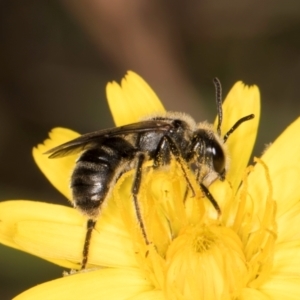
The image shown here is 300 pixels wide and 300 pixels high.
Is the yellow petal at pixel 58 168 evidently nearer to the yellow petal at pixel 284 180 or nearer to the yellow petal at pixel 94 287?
the yellow petal at pixel 94 287

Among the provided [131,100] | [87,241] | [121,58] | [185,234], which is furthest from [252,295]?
[121,58]

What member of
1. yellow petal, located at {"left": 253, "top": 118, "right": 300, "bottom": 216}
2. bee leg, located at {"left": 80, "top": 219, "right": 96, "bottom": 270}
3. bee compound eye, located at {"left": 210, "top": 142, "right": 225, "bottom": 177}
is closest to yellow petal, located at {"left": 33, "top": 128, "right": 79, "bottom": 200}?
bee leg, located at {"left": 80, "top": 219, "right": 96, "bottom": 270}

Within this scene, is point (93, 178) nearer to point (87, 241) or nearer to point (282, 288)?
point (87, 241)

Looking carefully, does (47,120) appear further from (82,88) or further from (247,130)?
(247,130)

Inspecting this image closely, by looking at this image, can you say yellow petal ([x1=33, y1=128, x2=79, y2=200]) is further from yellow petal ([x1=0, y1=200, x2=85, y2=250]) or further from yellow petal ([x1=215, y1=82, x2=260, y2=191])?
yellow petal ([x1=215, y1=82, x2=260, y2=191])

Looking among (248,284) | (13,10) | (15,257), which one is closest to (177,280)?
(248,284)

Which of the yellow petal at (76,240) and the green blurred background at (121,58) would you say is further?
the green blurred background at (121,58)

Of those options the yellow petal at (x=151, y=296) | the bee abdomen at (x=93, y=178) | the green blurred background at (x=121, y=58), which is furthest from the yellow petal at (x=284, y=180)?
the green blurred background at (x=121, y=58)

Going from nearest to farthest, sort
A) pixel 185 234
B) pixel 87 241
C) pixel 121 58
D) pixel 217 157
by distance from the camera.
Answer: pixel 217 157 → pixel 87 241 → pixel 185 234 → pixel 121 58
